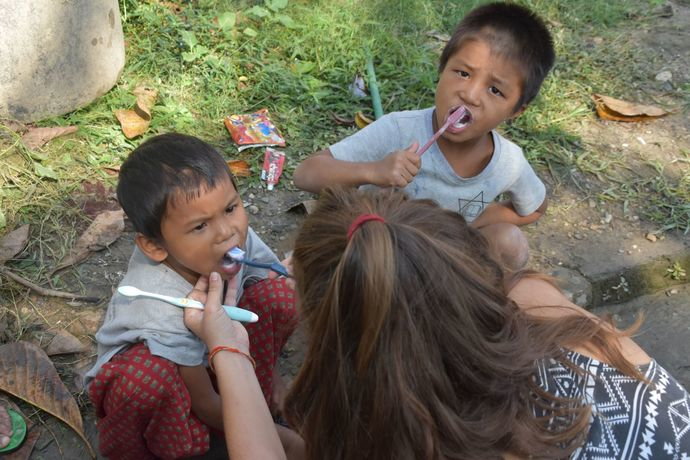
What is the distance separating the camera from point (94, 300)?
2.25m

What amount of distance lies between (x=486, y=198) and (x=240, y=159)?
112 centimetres

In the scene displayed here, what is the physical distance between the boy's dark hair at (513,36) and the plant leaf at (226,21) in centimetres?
167

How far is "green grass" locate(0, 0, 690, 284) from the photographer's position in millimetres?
2693

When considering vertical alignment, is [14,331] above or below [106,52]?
below

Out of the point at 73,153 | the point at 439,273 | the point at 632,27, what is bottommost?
the point at 632,27

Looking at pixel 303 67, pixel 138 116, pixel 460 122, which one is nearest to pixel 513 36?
pixel 460 122

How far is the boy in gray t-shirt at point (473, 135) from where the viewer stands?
6.52 ft

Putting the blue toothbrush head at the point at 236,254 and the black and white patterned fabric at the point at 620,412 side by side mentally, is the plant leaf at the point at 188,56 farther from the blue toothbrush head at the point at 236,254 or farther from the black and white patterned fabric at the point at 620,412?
the black and white patterned fabric at the point at 620,412

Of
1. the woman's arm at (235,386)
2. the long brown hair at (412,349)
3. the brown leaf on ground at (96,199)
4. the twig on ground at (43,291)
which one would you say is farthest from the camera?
the brown leaf on ground at (96,199)

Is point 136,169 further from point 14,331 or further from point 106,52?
point 106,52

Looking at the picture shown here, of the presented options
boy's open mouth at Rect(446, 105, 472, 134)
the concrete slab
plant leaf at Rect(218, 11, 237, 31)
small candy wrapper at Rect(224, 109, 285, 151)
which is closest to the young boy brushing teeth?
boy's open mouth at Rect(446, 105, 472, 134)

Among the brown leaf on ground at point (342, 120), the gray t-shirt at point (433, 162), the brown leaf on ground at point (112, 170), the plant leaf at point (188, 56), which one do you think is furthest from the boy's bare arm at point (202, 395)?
the plant leaf at point (188, 56)

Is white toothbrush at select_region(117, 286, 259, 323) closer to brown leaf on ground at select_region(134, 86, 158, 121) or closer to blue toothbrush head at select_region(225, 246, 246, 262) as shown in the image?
blue toothbrush head at select_region(225, 246, 246, 262)

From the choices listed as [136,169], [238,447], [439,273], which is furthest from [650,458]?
[136,169]
